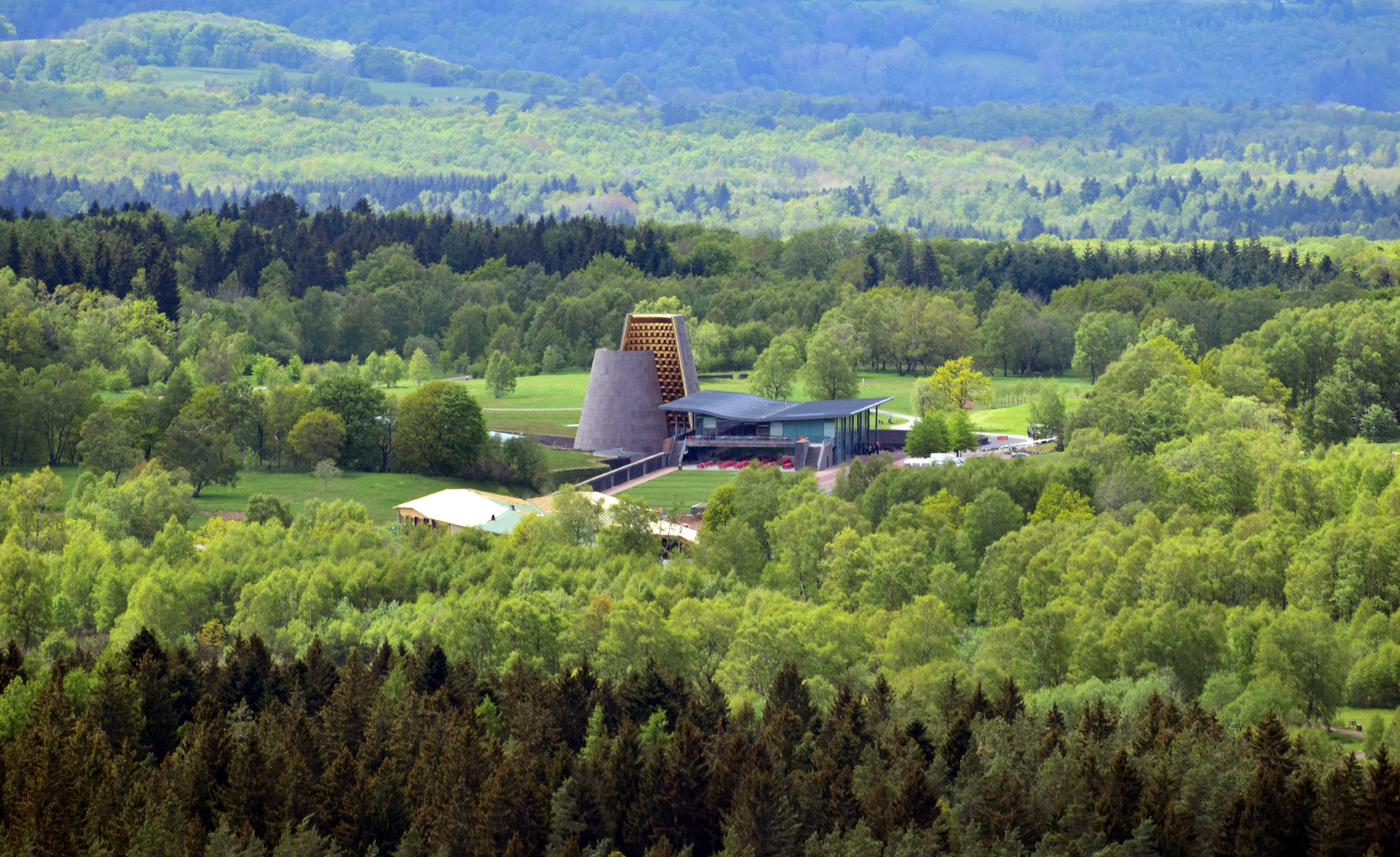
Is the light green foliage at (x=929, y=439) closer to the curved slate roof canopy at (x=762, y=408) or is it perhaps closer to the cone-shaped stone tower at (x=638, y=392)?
the curved slate roof canopy at (x=762, y=408)

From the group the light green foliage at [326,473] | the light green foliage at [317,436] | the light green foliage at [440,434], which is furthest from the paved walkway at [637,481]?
the light green foliage at [317,436]

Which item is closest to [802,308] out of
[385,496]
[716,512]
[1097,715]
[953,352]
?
[953,352]

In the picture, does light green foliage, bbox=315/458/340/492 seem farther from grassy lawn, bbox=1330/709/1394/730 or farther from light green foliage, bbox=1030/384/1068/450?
grassy lawn, bbox=1330/709/1394/730

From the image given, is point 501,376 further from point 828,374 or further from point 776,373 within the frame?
point 828,374

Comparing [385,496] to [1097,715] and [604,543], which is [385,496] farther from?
[1097,715]

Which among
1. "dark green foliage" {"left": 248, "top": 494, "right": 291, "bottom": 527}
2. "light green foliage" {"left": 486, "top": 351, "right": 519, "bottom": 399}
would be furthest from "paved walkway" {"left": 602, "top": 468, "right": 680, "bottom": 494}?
"light green foliage" {"left": 486, "top": 351, "right": 519, "bottom": 399}
